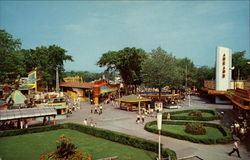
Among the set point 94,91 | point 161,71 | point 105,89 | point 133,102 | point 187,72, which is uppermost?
point 187,72

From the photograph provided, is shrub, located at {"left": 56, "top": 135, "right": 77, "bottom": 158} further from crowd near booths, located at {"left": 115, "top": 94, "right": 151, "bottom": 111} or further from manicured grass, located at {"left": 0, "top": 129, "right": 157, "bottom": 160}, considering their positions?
crowd near booths, located at {"left": 115, "top": 94, "right": 151, "bottom": 111}

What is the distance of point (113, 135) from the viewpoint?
2047cm

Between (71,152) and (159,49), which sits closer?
(71,152)

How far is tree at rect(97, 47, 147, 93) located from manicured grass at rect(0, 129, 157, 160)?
115 feet

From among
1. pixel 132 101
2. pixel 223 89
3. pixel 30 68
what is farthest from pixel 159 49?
pixel 30 68

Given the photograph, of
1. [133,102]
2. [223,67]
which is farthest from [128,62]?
[223,67]

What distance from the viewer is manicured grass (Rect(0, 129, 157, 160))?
54.3ft

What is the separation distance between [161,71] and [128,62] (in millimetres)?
17958

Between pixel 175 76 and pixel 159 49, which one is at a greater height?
pixel 159 49

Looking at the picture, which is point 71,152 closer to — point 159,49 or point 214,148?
point 214,148

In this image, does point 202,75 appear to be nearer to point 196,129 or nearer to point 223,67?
point 223,67

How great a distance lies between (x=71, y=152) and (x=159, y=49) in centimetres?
3383

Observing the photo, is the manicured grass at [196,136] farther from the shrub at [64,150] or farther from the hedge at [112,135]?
the shrub at [64,150]

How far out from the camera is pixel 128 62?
56.9 m
